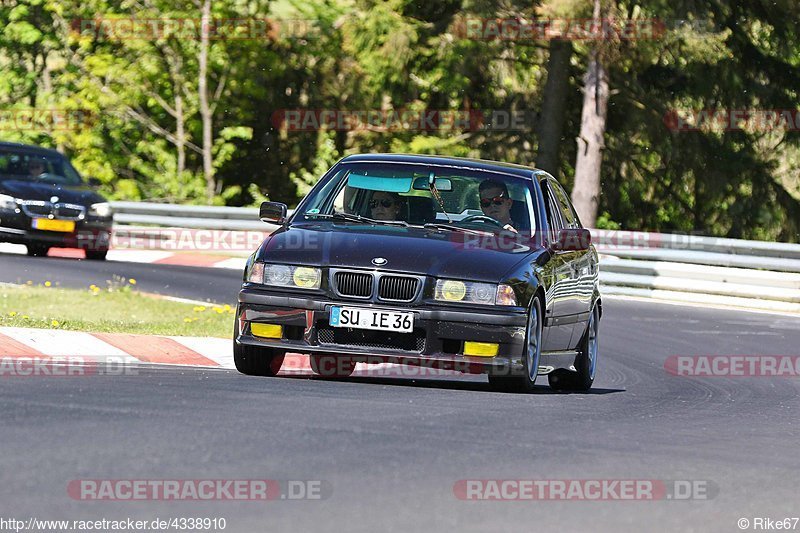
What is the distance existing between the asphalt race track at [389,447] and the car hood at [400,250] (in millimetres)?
743

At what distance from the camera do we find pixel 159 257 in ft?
76.7

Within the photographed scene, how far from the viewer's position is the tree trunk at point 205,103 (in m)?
32.5

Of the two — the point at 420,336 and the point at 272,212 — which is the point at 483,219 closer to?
the point at 420,336

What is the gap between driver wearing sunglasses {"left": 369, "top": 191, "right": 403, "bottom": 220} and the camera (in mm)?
10672

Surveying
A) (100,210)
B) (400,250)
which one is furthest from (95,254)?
(400,250)

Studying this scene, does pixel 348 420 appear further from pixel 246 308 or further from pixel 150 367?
pixel 150 367

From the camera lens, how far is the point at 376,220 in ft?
34.7

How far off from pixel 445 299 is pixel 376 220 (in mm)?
1098

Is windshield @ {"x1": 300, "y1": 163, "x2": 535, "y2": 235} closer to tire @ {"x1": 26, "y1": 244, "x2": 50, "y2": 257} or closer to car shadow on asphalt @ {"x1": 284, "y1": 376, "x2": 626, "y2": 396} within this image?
car shadow on asphalt @ {"x1": 284, "y1": 376, "x2": 626, "y2": 396}

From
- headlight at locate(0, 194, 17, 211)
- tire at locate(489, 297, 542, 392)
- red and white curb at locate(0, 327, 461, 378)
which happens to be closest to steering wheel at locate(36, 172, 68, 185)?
headlight at locate(0, 194, 17, 211)

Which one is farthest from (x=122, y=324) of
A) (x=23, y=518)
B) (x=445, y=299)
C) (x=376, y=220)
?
(x=23, y=518)

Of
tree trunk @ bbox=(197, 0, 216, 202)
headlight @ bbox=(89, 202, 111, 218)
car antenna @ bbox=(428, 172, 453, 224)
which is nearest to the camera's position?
car antenna @ bbox=(428, 172, 453, 224)

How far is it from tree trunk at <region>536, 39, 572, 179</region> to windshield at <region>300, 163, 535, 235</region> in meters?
19.6

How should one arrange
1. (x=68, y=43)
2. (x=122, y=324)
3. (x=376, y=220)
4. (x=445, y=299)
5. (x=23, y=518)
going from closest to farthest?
(x=23, y=518)
(x=445, y=299)
(x=376, y=220)
(x=122, y=324)
(x=68, y=43)
